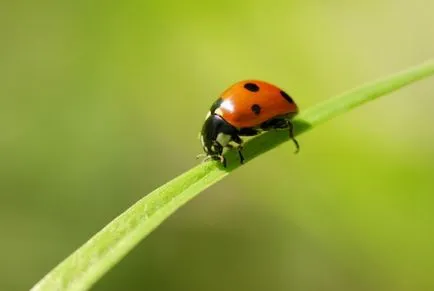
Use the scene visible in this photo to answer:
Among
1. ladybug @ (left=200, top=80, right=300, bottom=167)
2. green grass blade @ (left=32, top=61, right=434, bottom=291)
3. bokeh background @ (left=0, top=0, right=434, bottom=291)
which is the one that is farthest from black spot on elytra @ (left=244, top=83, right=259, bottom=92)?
bokeh background @ (left=0, top=0, right=434, bottom=291)

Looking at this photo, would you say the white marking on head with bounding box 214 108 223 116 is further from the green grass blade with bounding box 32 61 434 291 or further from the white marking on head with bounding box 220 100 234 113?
the green grass blade with bounding box 32 61 434 291

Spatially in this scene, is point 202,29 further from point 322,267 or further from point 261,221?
point 322,267

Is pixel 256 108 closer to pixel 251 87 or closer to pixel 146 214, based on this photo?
pixel 251 87

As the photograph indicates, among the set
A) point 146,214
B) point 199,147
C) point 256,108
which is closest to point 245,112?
point 256,108

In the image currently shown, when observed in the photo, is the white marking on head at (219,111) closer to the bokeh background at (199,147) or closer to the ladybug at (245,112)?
the ladybug at (245,112)

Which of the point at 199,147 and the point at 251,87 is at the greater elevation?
the point at 251,87

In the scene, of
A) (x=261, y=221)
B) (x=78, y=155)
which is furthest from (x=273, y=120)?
(x=78, y=155)

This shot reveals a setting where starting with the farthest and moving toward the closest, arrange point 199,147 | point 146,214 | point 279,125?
point 199,147 → point 279,125 → point 146,214
